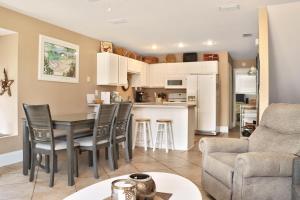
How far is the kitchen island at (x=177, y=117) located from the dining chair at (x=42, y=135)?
254 cm

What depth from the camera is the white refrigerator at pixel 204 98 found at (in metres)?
7.40

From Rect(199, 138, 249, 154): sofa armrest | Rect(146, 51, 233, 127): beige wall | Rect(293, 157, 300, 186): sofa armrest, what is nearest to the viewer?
Rect(293, 157, 300, 186): sofa armrest

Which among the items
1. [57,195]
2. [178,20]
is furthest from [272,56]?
[57,195]

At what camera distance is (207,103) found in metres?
7.46

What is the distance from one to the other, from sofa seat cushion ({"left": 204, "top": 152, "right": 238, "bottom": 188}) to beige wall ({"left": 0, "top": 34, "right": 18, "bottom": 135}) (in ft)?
10.9

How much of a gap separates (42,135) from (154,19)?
2.80m

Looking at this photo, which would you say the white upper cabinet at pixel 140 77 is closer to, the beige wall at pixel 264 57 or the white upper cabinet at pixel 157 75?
the white upper cabinet at pixel 157 75

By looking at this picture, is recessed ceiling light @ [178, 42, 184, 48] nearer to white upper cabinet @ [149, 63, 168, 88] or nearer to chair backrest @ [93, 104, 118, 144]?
white upper cabinet @ [149, 63, 168, 88]

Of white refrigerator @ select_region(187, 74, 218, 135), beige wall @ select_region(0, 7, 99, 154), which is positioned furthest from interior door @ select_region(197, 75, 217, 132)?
beige wall @ select_region(0, 7, 99, 154)

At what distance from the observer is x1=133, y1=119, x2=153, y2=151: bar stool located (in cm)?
543

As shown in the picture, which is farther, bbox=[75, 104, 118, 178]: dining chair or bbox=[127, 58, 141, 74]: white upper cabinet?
bbox=[127, 58, 141, 74]: white upper cabinet

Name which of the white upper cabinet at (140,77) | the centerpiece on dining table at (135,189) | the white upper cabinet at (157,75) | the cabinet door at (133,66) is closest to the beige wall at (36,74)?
the cabinet door at (133,66)

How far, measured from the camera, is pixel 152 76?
27.6ft

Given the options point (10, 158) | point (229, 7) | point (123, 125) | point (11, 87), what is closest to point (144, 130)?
point (123, 125)
